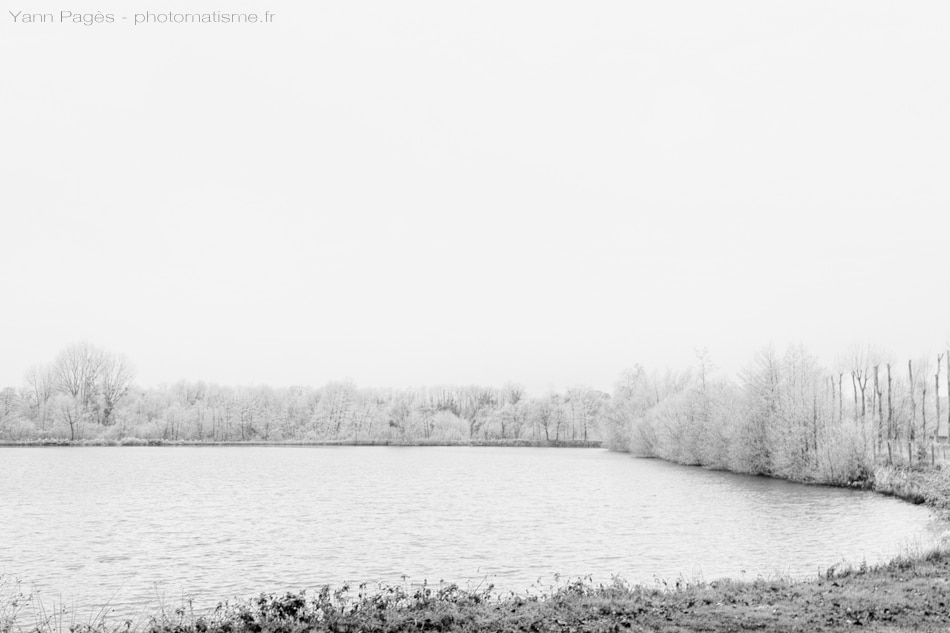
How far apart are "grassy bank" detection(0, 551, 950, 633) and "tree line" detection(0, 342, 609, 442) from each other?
103 m

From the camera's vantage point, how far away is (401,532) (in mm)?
27609

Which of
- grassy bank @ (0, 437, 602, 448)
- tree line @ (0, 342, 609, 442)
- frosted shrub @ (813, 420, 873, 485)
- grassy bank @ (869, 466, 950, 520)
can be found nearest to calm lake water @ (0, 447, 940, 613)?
grassy bank @ (869, 466, 950, 520)

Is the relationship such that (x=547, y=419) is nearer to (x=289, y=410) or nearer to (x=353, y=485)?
(x=289, y=410)

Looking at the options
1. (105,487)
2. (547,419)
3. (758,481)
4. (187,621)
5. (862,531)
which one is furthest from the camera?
(547,419)

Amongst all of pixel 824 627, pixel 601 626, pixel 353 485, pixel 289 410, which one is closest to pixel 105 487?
pixel 353 485

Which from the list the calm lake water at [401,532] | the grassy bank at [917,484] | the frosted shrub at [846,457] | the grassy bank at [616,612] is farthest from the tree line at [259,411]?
the grassy bank at [616,612]

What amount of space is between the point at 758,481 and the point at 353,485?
1209 inches

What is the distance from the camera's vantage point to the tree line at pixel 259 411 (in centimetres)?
12075

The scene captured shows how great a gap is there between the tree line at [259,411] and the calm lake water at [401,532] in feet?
255

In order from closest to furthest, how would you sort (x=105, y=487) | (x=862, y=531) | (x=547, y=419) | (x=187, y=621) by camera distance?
1. (x=187, y=621)
2. (x=862, y=531)
3. (x=105, y=487)
4. (x=547, y=419)

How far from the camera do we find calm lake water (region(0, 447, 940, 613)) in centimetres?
2012

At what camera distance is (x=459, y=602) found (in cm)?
1440

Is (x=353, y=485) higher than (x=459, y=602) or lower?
lower

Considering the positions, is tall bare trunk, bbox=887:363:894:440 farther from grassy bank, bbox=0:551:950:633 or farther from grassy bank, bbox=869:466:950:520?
grassy bank, bbox=0:551:950:633
